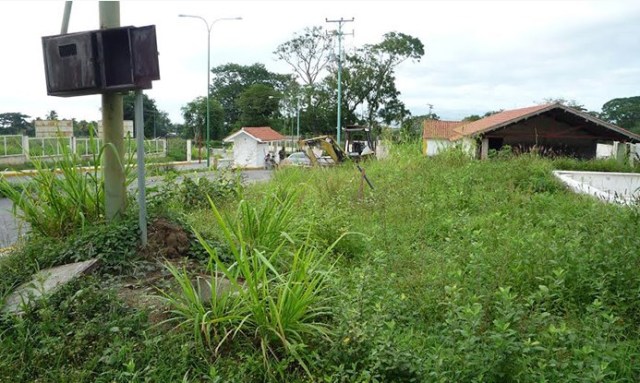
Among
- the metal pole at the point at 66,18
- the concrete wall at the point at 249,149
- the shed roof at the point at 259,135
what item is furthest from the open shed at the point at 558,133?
the shed roof at the point at 259,135

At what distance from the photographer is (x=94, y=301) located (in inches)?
126

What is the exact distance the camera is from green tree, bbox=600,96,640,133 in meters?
45.9

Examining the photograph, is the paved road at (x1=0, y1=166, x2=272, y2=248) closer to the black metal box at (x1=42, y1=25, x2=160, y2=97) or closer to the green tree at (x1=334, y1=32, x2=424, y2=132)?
the black metal box at (x1=42, y1=25, x2=160, y2=97)

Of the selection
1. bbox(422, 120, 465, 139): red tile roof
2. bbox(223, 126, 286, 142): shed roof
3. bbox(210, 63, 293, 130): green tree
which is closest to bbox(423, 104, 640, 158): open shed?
bbox(422, 120, 465, 139): red tile roof

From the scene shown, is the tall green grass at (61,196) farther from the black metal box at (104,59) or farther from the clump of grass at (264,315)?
the clump of grass at (264,315)

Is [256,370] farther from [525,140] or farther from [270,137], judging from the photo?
[270,137]

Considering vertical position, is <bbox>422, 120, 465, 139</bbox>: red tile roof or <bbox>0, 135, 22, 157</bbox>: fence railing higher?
<bbox>422, 120, 465, 139</bbox>: red tile roof

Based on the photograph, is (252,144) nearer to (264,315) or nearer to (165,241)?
(165,241)

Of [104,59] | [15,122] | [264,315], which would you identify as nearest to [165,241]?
[104,59]

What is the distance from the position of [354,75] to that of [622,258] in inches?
1727

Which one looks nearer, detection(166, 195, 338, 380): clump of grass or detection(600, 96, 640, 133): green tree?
detection(166, 195, 338, 380): clump of grass

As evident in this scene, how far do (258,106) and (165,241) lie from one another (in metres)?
58.1

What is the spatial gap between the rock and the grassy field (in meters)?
0.11

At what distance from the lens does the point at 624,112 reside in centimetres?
4928
